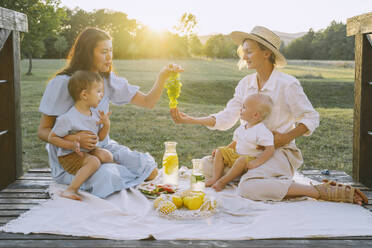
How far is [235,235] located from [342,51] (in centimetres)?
2063

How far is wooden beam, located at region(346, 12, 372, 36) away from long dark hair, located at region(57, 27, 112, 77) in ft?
8.80

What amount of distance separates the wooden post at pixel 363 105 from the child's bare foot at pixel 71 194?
3.06 m

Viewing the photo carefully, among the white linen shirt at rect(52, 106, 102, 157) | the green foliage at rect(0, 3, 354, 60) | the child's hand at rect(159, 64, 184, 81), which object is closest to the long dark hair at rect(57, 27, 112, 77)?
the white linen shirt at rect(52, 106, 102, 157)

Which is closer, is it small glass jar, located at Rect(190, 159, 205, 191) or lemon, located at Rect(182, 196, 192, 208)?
lemon, located at Rect(182, 196, 192, 208)

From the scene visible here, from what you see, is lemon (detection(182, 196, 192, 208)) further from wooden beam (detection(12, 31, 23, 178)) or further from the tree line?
the tree line

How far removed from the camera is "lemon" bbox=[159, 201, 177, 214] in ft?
11.3

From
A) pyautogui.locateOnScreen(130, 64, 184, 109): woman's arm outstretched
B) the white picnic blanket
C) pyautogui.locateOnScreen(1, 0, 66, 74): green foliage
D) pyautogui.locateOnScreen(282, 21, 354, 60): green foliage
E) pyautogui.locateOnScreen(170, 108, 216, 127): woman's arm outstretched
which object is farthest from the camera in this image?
pyautogui.locateOnScreen(282, 21, 354, 60): green foliage

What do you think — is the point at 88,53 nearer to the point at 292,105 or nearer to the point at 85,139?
the point at 85,139

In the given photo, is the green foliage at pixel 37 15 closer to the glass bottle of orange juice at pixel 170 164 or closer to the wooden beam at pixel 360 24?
the glass bottle of orange juice at pixel 170 164

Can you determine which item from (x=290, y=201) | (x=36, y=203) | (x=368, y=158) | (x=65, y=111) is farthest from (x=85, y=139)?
(x=368, y=158)

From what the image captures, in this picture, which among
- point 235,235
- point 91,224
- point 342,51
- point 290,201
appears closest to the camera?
point 235,235

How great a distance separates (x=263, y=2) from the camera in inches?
658

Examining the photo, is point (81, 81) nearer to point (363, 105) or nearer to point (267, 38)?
point (267, 38)

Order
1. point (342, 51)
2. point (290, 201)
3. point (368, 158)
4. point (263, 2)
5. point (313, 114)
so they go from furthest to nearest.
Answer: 1. point (342, 51)
2. point (263, 2)
3. point (368, 158)
4. point (313, 114)
5. point (290, 201)
